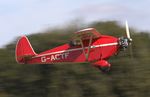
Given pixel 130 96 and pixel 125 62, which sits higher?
pixel 125 62

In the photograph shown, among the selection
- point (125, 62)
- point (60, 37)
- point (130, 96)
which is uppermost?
point (60, 37)

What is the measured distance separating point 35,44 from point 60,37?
2798mm

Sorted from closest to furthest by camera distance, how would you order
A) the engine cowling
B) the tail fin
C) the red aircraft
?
the engine cowling, the red aircraft, the tail fin

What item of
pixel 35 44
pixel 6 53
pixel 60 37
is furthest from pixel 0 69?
pixel 60 37

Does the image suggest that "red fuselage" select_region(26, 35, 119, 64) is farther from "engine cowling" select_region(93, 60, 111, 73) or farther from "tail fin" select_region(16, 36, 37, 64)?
"tail fin" select_region(16, 36, 37, 64)

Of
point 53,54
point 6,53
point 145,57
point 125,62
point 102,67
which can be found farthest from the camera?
point 6,53

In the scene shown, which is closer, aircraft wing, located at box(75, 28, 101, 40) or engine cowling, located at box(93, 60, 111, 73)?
engine cowling, located at box(93, 60, 111, 73)

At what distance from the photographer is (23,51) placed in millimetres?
22141

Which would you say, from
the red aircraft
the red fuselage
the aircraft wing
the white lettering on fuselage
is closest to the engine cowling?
the red aircraft

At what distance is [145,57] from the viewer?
3991 cm

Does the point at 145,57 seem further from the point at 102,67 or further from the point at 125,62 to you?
the point at 102,67

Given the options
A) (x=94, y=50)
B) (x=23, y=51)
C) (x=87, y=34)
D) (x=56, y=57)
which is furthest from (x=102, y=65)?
(x=23, y=51)

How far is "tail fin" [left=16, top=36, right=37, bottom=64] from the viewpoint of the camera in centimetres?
2158

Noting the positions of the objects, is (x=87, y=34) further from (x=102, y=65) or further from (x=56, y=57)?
(x=56, y=57)
